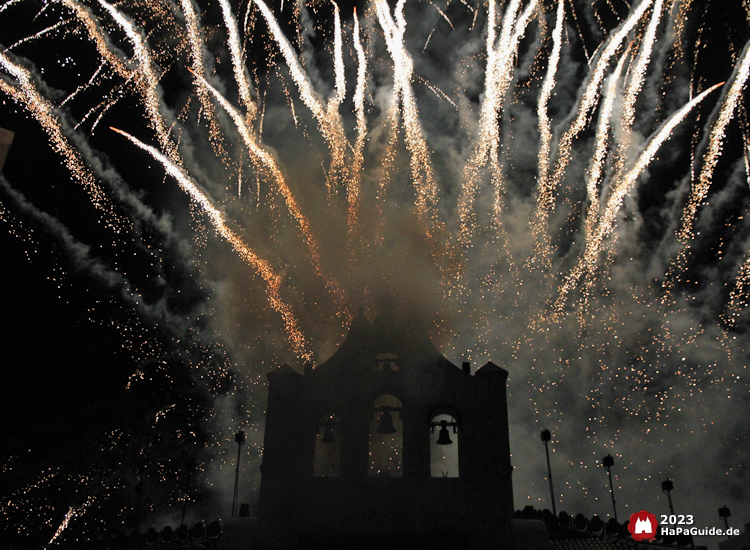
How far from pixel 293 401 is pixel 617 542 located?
13447 mm

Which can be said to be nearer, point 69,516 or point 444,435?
point 444,435

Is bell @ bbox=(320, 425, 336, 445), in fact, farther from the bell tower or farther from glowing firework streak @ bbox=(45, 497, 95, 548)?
glowing firework streak @ bbox=(45, 497, 95, 548)

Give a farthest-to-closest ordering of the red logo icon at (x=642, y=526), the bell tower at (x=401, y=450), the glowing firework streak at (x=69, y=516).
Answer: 1. the glowing firework streak at (x=69, y=516)
2. the red logo icon at (x=642, y=526)
3. the bell tower at (x=401, y=450)

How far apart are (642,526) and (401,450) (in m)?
10.8

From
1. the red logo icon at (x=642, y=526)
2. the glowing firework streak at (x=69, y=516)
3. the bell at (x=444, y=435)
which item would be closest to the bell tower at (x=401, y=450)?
the bell at (x=444, y=435)

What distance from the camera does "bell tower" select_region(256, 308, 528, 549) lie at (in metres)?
15.6

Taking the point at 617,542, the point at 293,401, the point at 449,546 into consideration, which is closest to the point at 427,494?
the point at 449,546

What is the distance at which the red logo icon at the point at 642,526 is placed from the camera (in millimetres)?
19656

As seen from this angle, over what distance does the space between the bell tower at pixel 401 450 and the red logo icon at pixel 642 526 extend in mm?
7645

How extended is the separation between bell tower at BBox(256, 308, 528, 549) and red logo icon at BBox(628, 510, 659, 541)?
765 centimetres

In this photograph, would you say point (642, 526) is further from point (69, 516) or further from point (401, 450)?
point (69, 516)

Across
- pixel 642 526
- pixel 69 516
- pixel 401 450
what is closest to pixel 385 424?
pixel 401 450

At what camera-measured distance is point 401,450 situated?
16562 millimetres

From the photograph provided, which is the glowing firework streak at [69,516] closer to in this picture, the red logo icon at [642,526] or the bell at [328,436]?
the bell at [328,436]
